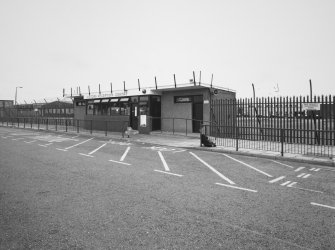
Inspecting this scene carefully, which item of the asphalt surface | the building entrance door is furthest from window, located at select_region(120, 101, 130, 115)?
the asphalt surface

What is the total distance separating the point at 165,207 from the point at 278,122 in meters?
12.1

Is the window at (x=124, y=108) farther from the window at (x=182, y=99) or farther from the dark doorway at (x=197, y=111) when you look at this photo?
the dark doorway at (x=197, y=111)

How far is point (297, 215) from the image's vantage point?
169 inches

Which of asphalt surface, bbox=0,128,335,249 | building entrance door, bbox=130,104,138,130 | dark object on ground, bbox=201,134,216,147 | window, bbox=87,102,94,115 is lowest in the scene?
asphalt surface, bbox=0,128,335,249

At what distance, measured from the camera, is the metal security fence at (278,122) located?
12.0 metres

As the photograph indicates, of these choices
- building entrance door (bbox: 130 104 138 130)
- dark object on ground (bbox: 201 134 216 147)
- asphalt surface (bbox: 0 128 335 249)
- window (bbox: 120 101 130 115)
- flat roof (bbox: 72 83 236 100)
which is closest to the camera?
asphalt surface (bbox: 0 128 335 249)

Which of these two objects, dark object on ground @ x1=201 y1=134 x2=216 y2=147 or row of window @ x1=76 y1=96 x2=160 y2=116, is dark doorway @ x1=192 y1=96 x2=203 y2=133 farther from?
dark object on ground @ x1=201 y1=134 x2=216 y2=147

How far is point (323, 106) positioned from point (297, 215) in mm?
10222

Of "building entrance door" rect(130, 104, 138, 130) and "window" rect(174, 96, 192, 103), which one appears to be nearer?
"window" rect(174, 96, 192, 103)

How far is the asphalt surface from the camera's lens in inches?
135

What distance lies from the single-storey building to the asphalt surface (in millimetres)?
10774

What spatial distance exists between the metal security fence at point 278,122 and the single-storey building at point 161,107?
52.1 inches

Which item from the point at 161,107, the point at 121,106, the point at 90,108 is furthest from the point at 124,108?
the point at 90,108

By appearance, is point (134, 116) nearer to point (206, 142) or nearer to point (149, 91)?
point (149, 91)
